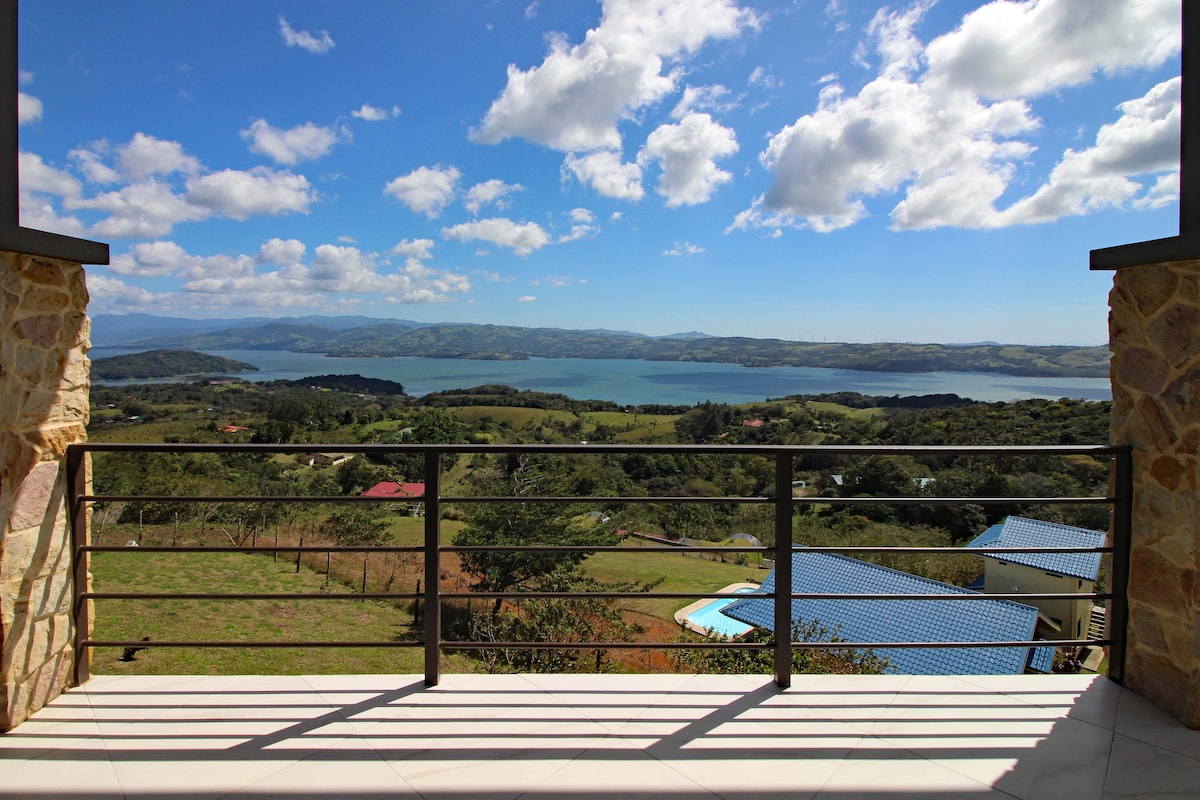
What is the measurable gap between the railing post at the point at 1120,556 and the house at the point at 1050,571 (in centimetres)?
977

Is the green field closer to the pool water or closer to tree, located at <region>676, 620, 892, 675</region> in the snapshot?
tree, located at <region>676, 620, 892, 675</region>

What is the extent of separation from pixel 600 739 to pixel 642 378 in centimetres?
4508

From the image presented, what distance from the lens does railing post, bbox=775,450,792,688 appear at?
2.18 meters

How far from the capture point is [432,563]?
2232 mm

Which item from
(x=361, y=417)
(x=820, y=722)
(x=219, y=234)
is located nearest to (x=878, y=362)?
(x=361, y=417)

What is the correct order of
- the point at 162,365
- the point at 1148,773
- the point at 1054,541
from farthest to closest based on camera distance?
the point at 162,365 → the point at 1054,541 → the point at 1148,773

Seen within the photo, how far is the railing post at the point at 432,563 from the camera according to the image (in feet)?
7.19

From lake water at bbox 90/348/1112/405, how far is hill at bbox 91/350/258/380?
3.53 ft

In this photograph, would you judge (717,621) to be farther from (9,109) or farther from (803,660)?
(9,109)

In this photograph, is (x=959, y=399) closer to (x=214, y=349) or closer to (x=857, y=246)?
(x=857, y=246)

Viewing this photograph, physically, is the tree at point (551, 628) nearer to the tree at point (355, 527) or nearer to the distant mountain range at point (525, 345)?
the tree at point (355, 527)

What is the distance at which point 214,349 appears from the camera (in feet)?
162

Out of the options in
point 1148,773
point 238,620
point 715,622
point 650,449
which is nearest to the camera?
point 1148,773

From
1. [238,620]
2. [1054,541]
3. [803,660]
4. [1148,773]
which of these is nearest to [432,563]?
[1148,773]
